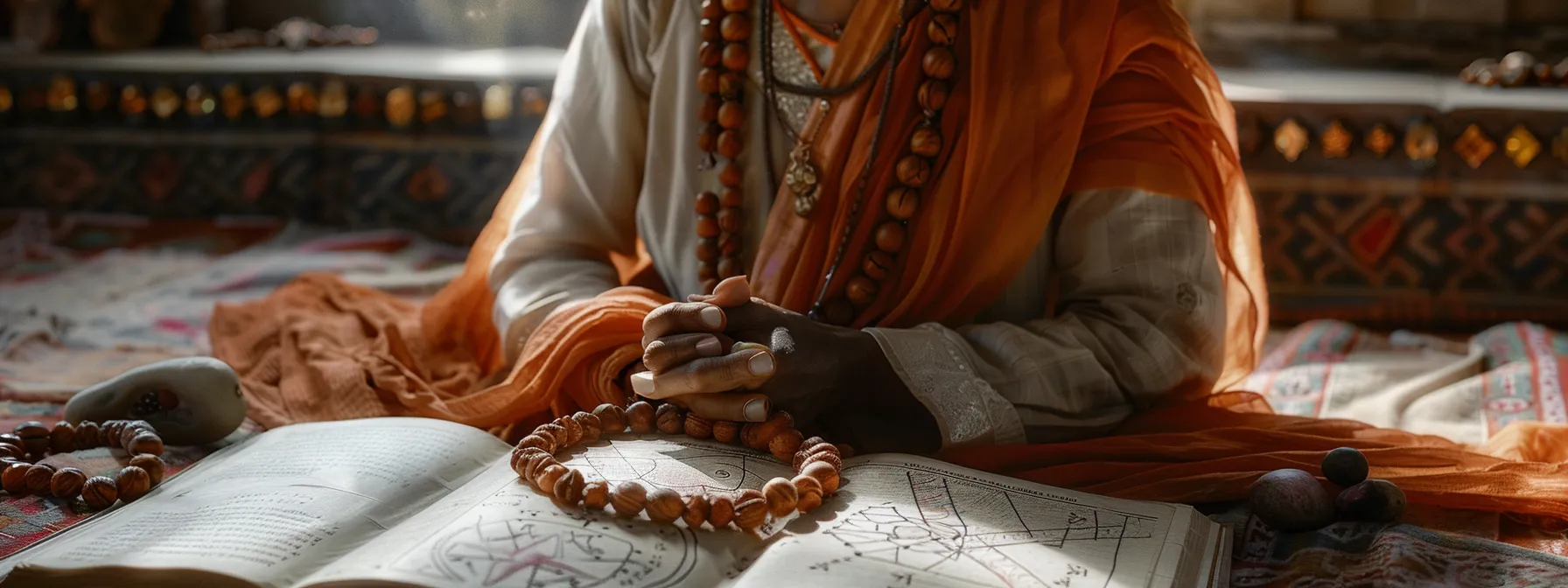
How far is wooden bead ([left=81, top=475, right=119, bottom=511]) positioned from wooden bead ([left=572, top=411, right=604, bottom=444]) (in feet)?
1.63

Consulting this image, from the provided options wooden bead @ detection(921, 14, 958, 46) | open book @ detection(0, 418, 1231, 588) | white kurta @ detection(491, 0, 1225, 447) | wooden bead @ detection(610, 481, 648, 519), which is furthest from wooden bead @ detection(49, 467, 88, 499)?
wooden bead @ detection(921, 14, 958, 46)

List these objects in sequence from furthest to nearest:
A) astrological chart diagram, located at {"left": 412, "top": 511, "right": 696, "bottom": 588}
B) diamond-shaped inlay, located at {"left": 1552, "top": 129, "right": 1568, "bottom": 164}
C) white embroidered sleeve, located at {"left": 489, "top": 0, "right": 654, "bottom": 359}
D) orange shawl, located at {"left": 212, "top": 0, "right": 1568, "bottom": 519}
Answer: diamond-shaped inlay, located at {"left": 1552, "top": 129, "right": 1568, "bottom": 164} → white embroidered sleeve, located at {"left": 489, "top": 0, "right": 654, "bottom": 359} → orange shawl, located at {"left": 212, "top": 0, "right": 1568, "bottom": 519} → astrological chart diagram, located at {"left": 412, "top": 511, "right": 696, "bottom": 588}

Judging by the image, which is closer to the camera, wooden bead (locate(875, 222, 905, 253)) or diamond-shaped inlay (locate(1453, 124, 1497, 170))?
wooden bead (locate(875, 222, 905, 253))

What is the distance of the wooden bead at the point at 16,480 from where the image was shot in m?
1.55

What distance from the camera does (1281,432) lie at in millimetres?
1674

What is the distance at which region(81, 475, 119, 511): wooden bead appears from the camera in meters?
1.46

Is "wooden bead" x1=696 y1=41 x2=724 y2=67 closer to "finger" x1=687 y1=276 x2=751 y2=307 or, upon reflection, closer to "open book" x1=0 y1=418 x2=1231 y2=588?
"finger" x1=687 y1=276 x2=751 y2=307

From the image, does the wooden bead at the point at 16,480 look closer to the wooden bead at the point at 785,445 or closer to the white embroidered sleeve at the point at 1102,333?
the wooden bead at the point at 785,445

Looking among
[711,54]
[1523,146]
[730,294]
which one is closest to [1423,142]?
[1523,146]

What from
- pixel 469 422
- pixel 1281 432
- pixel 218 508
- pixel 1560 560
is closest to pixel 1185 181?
pixel 1281 432

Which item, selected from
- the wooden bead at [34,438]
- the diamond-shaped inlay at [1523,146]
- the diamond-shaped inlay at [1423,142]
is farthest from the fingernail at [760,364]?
the diamond-shaped inlay at [1523,146]

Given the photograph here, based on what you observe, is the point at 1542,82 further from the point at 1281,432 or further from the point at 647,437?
the point at 647,437

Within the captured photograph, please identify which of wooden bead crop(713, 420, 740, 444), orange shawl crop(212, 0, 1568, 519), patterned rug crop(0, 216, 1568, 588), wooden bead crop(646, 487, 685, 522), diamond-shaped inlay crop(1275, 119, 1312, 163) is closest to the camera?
wooden bead crop(646, 487, 685, 522)

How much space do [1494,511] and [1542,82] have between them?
1.97 meters
